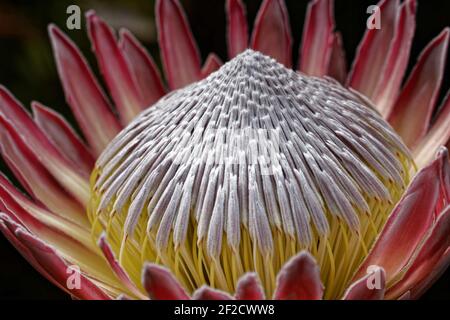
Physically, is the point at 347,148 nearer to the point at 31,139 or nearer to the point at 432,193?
the point at 432,193

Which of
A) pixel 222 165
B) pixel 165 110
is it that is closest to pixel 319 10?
Answer: pixel 165 110

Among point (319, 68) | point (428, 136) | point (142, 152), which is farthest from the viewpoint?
point (319, 68)

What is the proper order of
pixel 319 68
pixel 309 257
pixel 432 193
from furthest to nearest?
1. pixel 319 68
2. pixel 432 193
3. pixel 309 257

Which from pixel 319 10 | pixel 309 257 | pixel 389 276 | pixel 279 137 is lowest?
pixel 389 276

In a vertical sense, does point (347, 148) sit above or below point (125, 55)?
below
